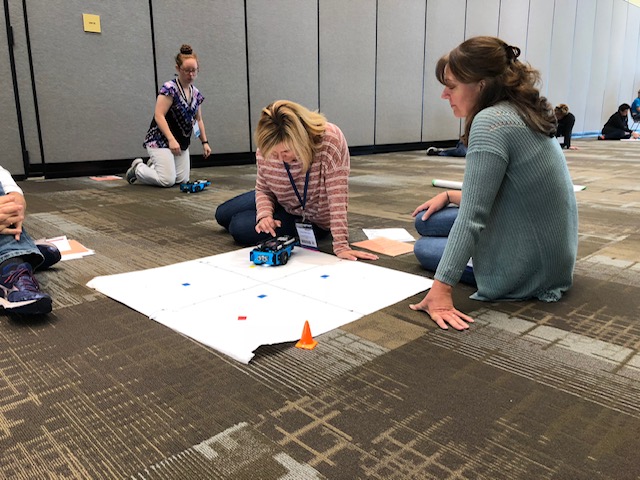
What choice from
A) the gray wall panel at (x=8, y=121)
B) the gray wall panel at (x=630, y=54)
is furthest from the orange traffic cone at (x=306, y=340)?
the gray wall panel at (x=630, y=54)

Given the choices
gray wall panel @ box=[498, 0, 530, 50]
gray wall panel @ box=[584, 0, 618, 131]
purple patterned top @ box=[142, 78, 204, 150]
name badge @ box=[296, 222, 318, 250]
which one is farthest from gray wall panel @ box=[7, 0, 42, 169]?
gray wall panel @ box=[584, 0, 618, 131]

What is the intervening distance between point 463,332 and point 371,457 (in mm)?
617

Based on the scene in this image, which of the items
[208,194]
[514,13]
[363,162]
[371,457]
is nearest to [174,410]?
[371,457]

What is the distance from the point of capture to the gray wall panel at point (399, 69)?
24.1 feet

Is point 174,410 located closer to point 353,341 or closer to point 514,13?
point 353,341

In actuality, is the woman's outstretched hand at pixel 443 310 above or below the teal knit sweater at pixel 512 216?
below

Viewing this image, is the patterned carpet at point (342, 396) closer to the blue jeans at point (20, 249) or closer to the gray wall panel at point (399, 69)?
the blue jeans at point (20, 249)

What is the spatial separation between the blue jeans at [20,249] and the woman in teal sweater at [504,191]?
1223 mm

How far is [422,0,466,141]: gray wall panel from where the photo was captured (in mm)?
7930

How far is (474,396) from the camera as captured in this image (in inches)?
43.9

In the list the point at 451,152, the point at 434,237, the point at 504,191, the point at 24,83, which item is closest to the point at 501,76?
the point at 504,191

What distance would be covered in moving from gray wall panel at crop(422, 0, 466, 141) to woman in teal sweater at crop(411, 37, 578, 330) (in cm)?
679

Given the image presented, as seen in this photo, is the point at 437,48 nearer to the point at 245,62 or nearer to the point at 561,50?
the point at 245,62

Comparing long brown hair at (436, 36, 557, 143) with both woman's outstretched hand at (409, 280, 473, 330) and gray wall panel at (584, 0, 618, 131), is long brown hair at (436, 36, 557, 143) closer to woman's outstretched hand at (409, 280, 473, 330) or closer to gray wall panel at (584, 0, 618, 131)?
woman's outstretched hand at (409, 280, 473, 330)
